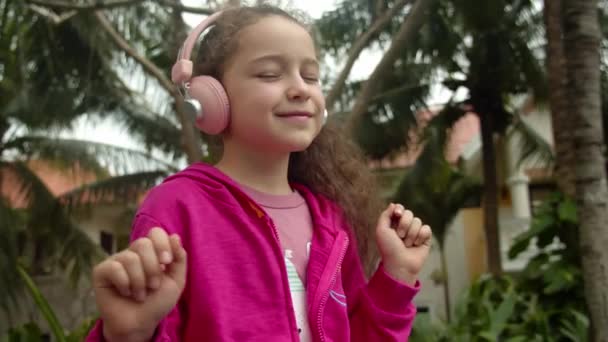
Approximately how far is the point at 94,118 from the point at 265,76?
688cm

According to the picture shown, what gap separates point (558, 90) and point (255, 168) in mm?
2911

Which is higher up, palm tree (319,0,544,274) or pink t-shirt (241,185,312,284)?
palm tree (319,0,544,274)

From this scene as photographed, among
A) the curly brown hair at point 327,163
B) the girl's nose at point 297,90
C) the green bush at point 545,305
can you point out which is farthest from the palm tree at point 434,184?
the girl's nose at point 297,90

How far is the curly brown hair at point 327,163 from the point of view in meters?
1.07

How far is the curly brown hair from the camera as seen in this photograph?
1073 millimetres

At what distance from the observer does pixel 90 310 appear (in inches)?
Answer: 446

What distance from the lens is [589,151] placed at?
2.76 metres

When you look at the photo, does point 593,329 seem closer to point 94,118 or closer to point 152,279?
point 152,279

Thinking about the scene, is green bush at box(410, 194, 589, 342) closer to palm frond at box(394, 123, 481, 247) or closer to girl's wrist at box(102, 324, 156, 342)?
girl's wrist at box(102, 324, 156, 342)

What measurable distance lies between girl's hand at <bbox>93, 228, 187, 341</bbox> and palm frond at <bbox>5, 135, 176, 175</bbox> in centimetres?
770

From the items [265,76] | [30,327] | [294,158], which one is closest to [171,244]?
[265,76]

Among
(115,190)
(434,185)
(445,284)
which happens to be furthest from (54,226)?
(445,284)

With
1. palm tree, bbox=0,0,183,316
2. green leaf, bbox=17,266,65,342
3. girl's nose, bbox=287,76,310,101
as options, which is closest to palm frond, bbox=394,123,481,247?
palm tree, bbox=0,0,183,316

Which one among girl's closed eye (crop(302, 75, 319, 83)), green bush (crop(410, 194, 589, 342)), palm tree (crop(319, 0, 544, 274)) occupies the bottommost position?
green bush (crop(410, 194, 589, 342))
